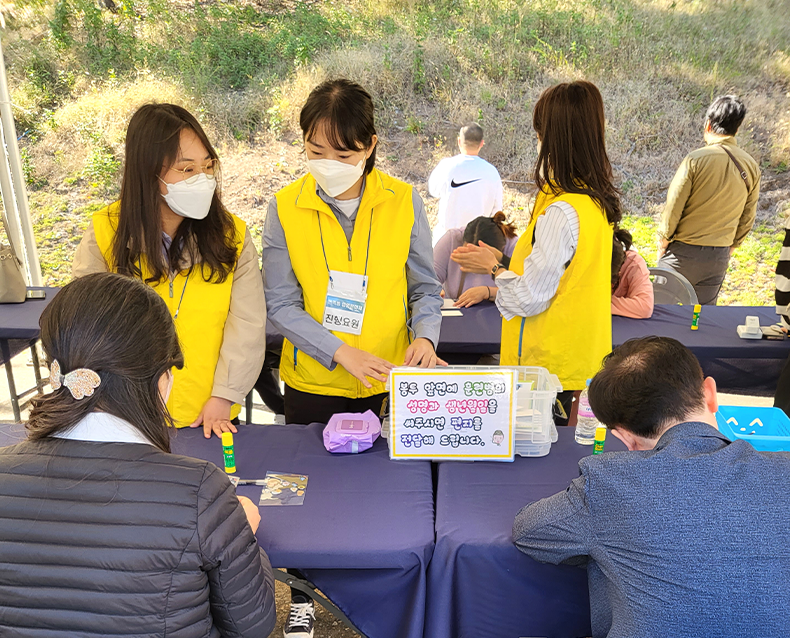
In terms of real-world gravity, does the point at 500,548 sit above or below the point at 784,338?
above

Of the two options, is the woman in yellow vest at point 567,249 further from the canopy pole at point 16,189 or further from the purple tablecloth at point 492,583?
the canopy pole at point 16,189

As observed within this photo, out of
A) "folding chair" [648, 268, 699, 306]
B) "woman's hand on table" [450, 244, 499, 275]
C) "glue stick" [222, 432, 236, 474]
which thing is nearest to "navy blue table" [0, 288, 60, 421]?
"glue stick" [222, 432, 236, 474]

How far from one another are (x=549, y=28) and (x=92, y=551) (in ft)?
22.5

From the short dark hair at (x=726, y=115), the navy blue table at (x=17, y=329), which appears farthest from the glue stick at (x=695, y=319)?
the navy blue table at (x=17, y=329)

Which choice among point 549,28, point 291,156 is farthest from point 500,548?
point 549,28

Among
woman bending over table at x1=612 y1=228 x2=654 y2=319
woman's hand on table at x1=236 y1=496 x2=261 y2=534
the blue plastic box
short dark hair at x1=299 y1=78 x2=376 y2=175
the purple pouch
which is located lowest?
woman bending over table at x1=612 y1=228 x2=654 y2=319

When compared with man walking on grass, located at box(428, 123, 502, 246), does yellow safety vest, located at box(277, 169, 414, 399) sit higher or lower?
higher

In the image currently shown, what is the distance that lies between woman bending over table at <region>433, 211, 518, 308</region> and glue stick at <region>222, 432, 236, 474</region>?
6.01 feet

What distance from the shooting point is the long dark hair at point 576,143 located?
1.94 metres

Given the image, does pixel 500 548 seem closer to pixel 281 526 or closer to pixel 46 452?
pixel 281 526

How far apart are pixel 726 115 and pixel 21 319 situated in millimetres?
4007

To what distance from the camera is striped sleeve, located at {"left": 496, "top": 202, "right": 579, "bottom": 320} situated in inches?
76.9

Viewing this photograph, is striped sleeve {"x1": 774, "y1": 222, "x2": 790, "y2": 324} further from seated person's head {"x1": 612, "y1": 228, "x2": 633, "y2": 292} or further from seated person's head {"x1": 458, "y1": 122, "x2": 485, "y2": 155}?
seated person's head {"x1": 458, "y1": 122, "x2": 485, "y2": 155}

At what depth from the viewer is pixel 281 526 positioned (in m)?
1.46
